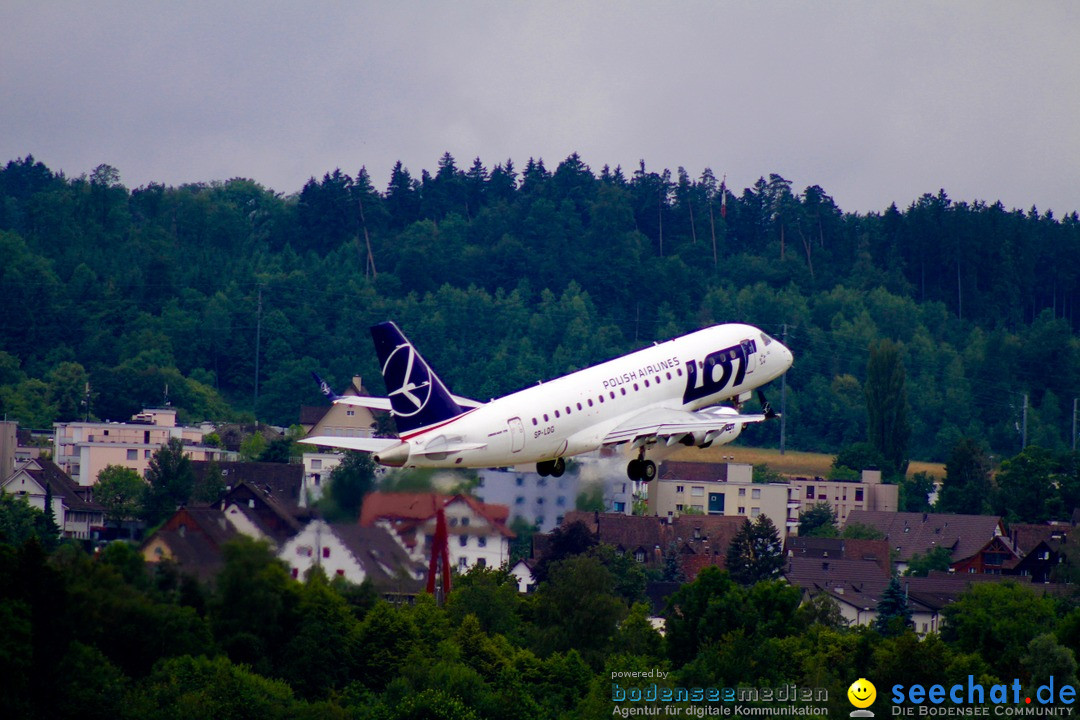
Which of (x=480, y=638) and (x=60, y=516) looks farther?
(x=60, y=516)

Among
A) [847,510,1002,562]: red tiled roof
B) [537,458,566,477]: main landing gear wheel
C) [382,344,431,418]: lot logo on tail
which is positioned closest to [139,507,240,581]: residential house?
[382,344,431,418]: lot logo on tail

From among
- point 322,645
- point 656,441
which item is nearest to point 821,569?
point 322,645

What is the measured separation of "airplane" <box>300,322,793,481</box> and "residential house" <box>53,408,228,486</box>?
97168 mm

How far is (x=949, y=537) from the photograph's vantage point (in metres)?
172

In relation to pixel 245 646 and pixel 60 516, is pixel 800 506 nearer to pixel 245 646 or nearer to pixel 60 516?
pixel 60 516

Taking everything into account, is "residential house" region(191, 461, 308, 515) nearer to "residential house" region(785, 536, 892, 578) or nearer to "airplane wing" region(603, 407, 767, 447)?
"airplane wing" region(603, 407, 767, 447)

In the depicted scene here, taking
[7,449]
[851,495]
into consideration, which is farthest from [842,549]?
[7,449]

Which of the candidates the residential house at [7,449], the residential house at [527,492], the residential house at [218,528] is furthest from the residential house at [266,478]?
the residential house at [7,449]

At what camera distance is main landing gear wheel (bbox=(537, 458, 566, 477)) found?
73625mm

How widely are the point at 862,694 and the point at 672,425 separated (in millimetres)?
30339

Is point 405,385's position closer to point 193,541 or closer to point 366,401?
point 366,401

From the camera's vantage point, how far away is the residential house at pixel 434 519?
76312 mm

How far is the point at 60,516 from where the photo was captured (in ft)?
462

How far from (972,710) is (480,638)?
86.5 ft
